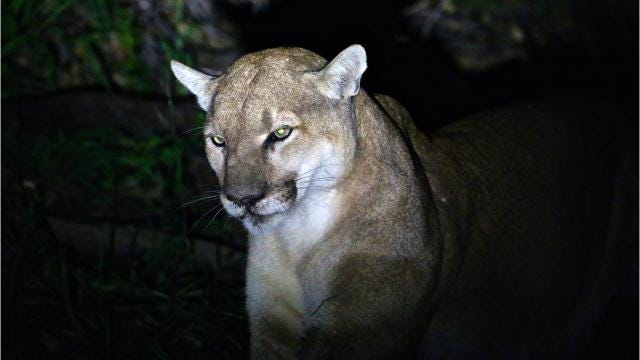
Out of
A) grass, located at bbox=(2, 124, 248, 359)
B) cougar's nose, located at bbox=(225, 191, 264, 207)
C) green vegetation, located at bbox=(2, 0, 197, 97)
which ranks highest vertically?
cougar's nose, located at bbox=(225, 191, 264, 207)

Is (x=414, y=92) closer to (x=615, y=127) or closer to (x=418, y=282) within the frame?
(x=615, y=127)

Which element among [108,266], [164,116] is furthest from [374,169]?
[164,116]

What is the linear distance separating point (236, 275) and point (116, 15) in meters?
2.83

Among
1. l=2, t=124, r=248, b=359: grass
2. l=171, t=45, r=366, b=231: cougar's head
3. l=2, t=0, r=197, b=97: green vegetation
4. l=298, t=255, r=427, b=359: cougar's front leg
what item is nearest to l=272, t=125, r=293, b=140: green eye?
l=171, t=45, r=366, b=231: cougar's head

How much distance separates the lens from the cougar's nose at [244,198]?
3820mm

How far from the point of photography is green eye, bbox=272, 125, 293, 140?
3.89m

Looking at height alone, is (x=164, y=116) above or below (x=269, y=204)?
below

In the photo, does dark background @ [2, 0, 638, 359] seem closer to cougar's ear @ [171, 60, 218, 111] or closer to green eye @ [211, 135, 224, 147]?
cougar's ear @ [171, 60, 218, 111]

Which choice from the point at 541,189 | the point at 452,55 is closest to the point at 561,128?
the point at 541,189

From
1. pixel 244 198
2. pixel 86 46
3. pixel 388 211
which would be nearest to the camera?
pixel 244 198

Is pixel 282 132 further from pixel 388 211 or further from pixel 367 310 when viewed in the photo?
pixel 367 310

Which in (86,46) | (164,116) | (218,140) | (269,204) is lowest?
→ (164,116)

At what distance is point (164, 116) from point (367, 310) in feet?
11.5

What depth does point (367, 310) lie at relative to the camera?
396 centimetres
